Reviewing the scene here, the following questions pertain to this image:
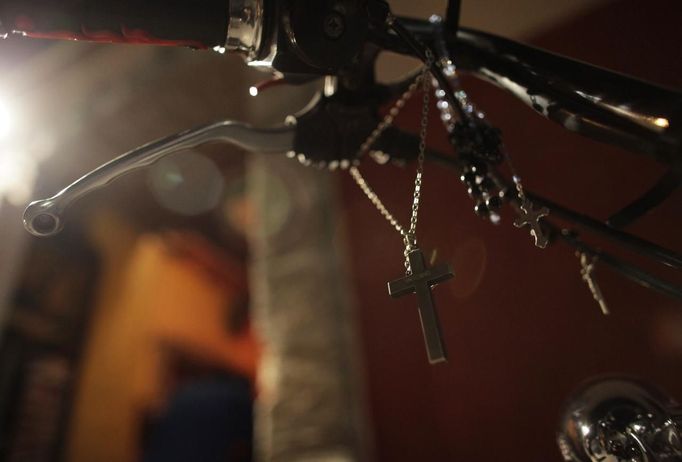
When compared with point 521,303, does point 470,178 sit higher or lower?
lower

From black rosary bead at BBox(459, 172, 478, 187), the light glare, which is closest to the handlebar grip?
black rosary bead at BBox(459, 172, 478, 187)

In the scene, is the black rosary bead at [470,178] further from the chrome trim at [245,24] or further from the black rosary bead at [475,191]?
the chrome trim at [245,24]

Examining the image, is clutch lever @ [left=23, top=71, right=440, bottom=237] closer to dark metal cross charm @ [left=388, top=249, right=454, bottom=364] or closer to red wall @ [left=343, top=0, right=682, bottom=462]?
dark metal cross charm @ [left=388, top=249, right=454, bottom=364]

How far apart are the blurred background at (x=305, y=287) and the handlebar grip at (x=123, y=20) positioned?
2.05 ft

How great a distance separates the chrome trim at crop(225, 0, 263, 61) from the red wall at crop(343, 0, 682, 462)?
1.03 m

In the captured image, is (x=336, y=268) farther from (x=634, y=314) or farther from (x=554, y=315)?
(x=634, y=314)

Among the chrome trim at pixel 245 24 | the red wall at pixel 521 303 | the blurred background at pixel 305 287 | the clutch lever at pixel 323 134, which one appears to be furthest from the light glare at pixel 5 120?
the chrome trim at pixel 245 24

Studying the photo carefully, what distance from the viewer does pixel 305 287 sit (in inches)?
67.2

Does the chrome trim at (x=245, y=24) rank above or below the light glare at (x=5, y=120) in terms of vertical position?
below

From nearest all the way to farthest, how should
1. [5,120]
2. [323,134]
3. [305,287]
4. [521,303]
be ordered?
[323,134]
[521,303]
[305,287]
[5,120]

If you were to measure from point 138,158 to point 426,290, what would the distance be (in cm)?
31

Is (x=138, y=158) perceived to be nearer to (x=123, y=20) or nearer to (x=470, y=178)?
(x=123, y=20)

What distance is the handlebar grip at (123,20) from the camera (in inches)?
16.4

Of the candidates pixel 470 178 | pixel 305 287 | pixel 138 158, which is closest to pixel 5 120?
pixel 305 287
